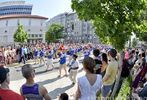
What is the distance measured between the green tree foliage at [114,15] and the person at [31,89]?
648 cm

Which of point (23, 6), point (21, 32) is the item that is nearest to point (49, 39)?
point (23, 6)

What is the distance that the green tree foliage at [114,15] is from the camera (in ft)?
41.2

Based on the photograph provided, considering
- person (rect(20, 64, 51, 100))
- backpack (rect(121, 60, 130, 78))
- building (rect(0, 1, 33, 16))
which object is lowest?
backpack (rect(121, 60, 130, 78))

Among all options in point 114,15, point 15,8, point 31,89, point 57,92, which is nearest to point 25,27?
point 15,8

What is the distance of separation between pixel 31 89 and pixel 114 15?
692cm

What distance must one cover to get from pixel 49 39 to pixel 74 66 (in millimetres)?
121910

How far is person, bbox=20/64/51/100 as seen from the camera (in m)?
6.24

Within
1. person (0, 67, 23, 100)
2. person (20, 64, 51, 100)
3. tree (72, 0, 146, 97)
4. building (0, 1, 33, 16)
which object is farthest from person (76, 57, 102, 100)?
building (0, 1, 33, 16)

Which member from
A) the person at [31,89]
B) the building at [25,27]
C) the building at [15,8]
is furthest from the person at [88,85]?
the building at [15,8]

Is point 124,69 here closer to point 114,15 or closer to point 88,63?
point 114,15

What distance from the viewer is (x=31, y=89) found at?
632 cm

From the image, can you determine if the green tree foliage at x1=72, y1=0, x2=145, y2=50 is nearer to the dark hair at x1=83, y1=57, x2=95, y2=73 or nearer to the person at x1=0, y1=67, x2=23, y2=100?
the dark hair at x1=83, y1=57, x2=95, y2=73

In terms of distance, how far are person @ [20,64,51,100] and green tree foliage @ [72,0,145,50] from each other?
6476 mm

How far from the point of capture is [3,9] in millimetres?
178625
